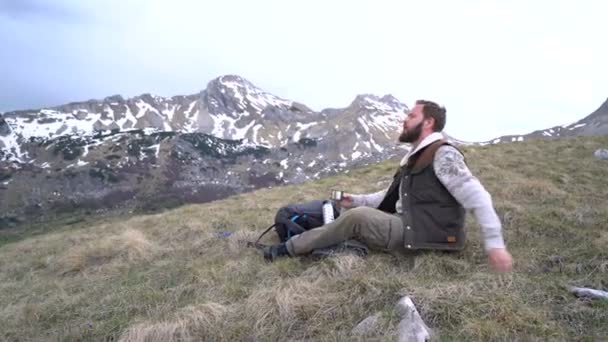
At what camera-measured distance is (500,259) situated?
4637mm

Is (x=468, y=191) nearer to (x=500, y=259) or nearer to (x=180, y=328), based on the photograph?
(x=500, y=259)

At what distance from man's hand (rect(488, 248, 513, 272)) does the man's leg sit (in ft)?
4.30

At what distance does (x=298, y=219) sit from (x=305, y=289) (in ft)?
7.76

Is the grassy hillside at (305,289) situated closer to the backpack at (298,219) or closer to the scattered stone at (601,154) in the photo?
the backpack at (298,219)

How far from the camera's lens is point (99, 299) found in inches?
233

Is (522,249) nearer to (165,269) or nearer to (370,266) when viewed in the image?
(370,266)

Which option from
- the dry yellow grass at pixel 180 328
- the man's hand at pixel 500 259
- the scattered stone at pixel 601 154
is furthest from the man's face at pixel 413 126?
the scattered stone at pixel 601 154

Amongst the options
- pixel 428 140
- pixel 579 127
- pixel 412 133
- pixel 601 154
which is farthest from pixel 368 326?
pixel 579 127

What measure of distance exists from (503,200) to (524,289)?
5.63 metres

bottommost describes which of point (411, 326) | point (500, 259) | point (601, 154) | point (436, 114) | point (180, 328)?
point (180, 328)

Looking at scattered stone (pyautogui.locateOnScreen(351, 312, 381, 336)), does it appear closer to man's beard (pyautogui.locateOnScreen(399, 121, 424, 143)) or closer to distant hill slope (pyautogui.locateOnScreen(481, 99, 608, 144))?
man's beard (pyautogui.locateOnScreen(399, 121, 424, 143))

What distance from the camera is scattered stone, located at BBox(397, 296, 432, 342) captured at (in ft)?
12.2

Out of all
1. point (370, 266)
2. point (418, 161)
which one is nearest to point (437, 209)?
point (418, 161)

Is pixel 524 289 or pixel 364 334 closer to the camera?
pixel 364 334
